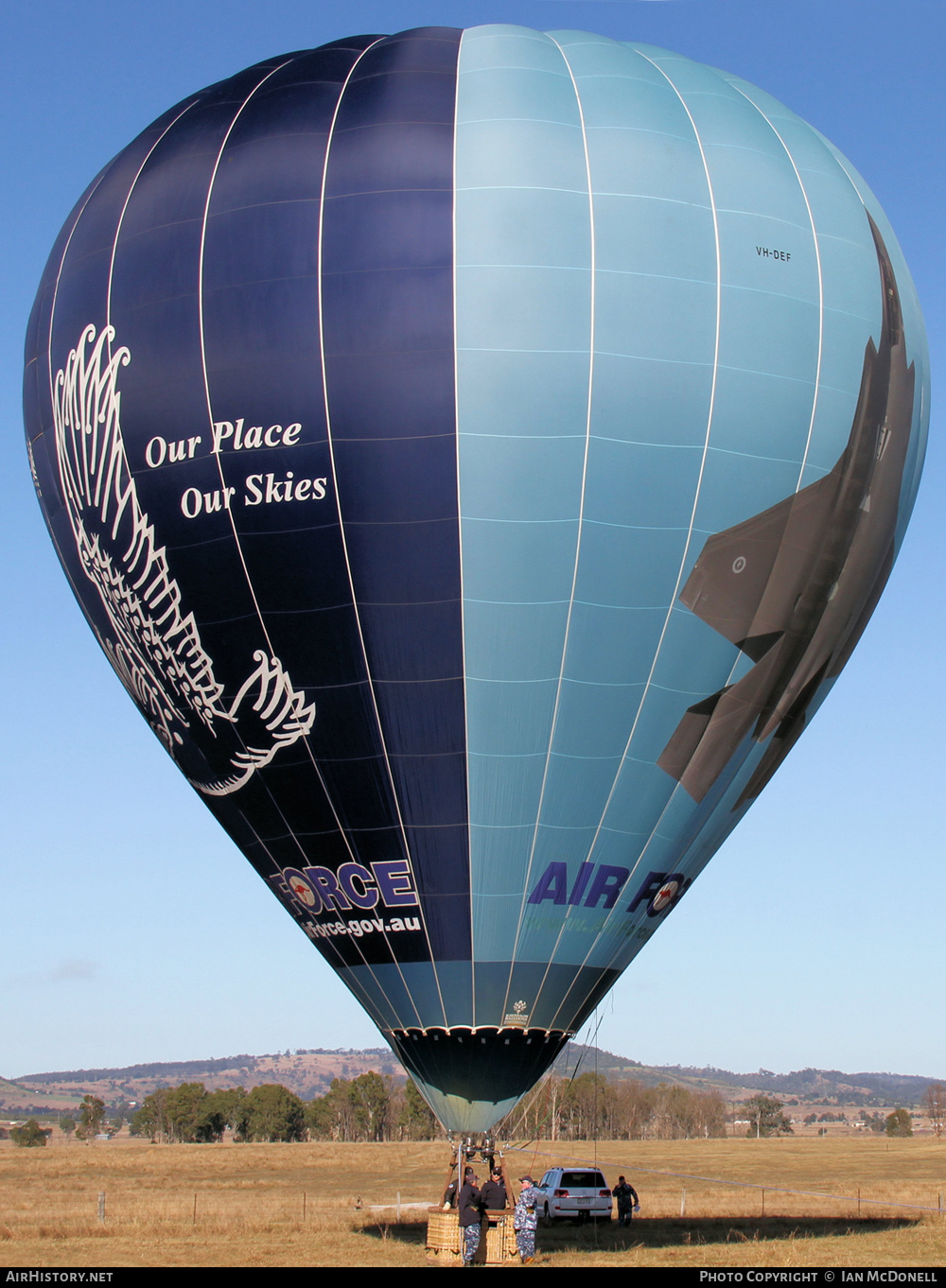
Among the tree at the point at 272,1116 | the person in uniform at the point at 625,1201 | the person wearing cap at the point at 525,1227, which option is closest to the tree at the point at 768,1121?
the tree at the point at 272,1116

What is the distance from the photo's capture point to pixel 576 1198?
72.3 ft

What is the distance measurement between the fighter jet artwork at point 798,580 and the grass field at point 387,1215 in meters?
5.80

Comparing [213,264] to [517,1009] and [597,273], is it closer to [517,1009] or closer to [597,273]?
[597,273]

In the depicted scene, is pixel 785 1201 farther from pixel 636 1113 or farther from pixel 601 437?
pixel 636 1113

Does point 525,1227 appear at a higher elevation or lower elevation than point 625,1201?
higher

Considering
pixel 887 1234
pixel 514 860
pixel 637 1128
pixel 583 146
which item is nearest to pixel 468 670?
pixel 514 860

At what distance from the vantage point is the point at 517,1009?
1638 cm

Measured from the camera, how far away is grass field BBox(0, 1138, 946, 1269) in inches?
658

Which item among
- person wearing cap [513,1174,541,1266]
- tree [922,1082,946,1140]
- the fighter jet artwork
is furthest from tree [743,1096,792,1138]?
person wearing cap [513,1174,541,1266]

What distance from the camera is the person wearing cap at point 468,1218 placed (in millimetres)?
15352

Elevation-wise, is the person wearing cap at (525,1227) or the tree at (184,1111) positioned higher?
the person wearing cap at (525,1227)

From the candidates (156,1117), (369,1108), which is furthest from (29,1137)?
→ (369,1108)

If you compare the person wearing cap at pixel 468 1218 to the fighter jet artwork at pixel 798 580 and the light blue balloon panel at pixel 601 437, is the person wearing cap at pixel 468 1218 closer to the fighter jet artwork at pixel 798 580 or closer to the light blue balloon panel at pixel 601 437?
the light blue balloon panel at pixel 601 437

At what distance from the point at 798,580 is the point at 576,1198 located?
10.8 m
